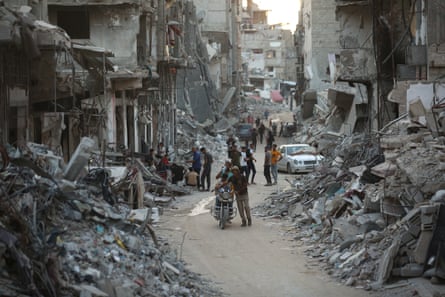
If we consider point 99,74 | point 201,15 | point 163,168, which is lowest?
point 163,168

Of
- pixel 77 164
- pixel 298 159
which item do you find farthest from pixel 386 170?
pixel 298 159

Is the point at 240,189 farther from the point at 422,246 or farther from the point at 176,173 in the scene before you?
the point at 176,173

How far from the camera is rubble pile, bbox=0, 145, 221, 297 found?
9164 mm

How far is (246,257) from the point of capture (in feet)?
51.6

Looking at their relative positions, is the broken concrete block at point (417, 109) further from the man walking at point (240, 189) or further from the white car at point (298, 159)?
the white car at point (298, 159)

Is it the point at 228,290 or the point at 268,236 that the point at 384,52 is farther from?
the point at 228,290

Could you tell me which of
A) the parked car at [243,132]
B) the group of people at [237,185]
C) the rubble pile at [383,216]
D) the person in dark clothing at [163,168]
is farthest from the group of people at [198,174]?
the parked car at [243,132]

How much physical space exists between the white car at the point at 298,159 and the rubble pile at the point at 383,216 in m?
11.9

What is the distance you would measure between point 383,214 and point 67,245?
6.73 metres

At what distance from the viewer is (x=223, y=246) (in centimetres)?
1697

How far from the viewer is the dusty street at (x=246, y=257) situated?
13117 mm

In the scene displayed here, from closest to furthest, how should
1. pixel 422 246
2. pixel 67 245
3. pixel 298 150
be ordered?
pixel 67 245
pixel 422 246
pixel 298 150

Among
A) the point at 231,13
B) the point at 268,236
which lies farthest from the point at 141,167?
the point at 231,13

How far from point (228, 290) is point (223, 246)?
389 centimetres
